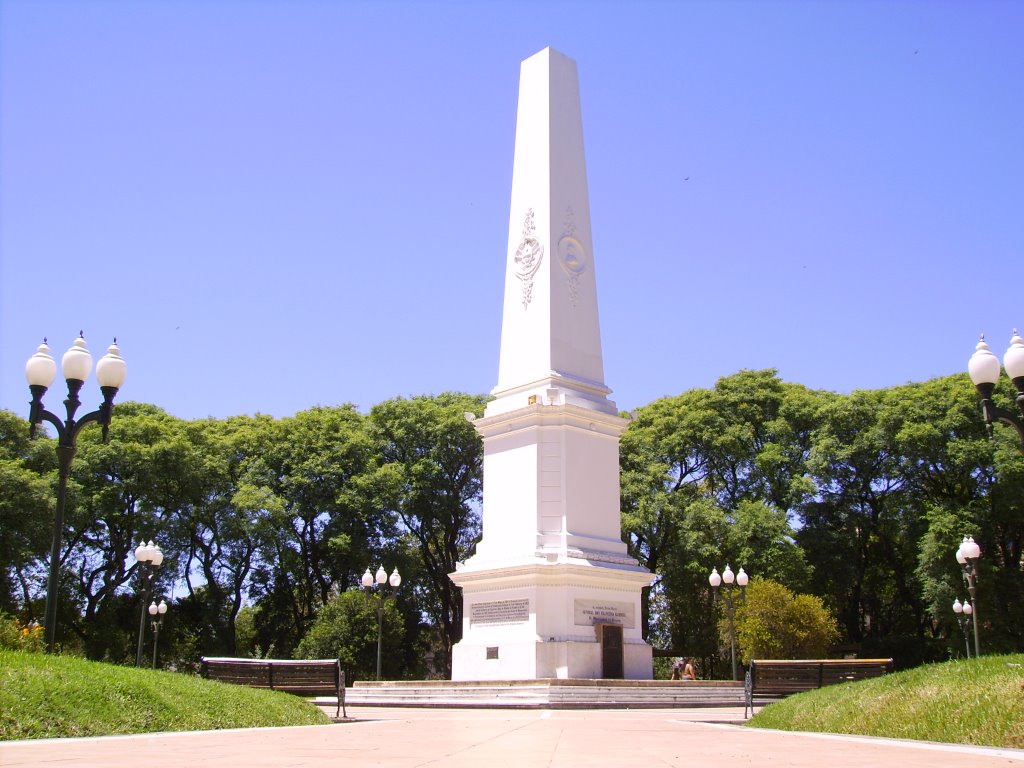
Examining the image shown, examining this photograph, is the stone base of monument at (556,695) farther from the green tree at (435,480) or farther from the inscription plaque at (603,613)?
the green tree at (435,480)

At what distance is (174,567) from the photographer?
42250 mm

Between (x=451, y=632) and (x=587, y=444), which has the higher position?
(x=587, y=444)

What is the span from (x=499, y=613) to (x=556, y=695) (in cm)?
549

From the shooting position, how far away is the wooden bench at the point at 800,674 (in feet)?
56.4

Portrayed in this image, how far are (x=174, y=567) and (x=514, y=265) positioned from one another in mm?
22713

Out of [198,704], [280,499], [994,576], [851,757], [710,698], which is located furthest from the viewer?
[280,499]

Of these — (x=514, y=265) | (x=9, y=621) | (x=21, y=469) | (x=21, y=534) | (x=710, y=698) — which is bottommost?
(x=710, y=698)

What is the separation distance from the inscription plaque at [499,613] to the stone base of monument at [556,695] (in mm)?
2628

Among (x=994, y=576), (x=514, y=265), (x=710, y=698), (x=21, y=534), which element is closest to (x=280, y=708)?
(x=710, y=698)

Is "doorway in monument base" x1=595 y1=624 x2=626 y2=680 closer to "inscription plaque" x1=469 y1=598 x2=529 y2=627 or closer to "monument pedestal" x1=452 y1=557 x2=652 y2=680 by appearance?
"monument pedestal" x1=452 y1=557 x2=652 y2=680

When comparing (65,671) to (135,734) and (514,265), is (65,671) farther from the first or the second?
(514,265)

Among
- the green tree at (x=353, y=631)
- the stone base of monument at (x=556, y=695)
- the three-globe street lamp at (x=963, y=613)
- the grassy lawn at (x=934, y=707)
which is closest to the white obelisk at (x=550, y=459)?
the stone base of monument at (x=556, y=695)

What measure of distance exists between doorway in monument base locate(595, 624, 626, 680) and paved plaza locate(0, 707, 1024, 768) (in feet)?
46.4

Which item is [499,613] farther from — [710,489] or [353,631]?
[710,489]
